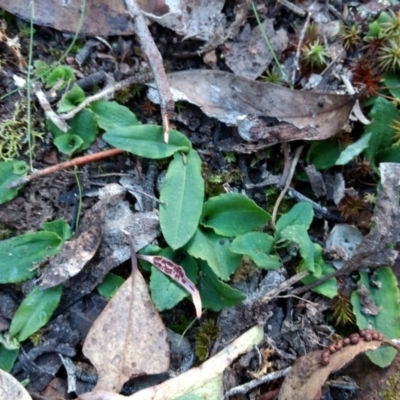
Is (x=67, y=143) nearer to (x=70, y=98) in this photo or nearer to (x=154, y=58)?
(x=70, y=98)

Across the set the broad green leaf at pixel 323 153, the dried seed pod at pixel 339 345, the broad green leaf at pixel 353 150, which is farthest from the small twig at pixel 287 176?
the dried seed pod at pixel 339 345

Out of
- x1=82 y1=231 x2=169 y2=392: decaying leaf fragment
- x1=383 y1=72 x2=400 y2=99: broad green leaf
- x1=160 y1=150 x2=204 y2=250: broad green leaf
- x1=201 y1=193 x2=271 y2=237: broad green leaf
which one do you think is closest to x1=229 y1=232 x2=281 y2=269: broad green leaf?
x1=201 y1=193 x2=271 y2=237: broad green leaf

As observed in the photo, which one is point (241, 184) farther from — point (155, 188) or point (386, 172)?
point (386, 172)

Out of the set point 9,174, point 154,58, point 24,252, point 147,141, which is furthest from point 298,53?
point 24,252

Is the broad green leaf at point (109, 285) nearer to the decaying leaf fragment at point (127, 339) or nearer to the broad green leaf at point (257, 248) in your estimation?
the decaying leaf fragment at point (127, 339)

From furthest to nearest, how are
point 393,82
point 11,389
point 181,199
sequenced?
1. point 393,82
2. point 181,199
3. point 11,389

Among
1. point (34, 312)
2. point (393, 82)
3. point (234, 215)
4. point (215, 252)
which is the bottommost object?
point (34, 312)
